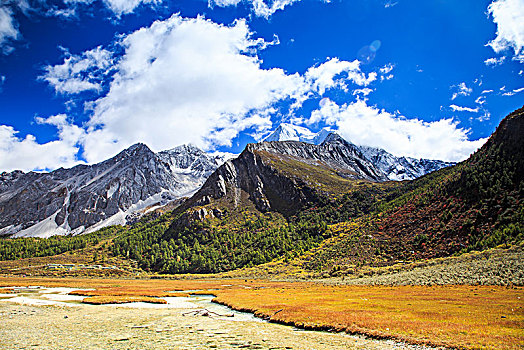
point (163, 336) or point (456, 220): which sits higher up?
point (456, 220)

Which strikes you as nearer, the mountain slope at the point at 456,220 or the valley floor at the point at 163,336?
the valley floor at the point at 163,336

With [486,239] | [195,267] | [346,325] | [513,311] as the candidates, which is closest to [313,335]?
[346,325]

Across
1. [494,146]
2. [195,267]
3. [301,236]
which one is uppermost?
[494,146]

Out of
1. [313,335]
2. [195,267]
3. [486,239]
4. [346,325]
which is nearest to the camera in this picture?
[313,335]

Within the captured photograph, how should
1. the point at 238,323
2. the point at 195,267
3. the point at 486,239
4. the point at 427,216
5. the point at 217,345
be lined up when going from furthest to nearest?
the point at 195,267 → the point at 427,216 → the point at 486,239 → the point at 238,323 → the point at 217,345

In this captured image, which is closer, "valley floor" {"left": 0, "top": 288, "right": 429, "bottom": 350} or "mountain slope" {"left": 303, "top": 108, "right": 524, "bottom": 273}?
"valley floor" {"left": 0, "top": 288, "right": 429, "bottom": 350}

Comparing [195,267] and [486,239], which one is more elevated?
[486,239]

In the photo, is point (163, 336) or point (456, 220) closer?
point (163, 336)

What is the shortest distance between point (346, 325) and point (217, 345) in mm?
13044

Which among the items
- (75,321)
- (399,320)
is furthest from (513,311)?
(75,321)

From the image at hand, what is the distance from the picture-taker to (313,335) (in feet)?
84.2

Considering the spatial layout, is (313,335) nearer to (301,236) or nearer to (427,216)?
(427,216)

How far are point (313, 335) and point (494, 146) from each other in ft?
529

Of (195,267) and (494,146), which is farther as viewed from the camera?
(195,267)
